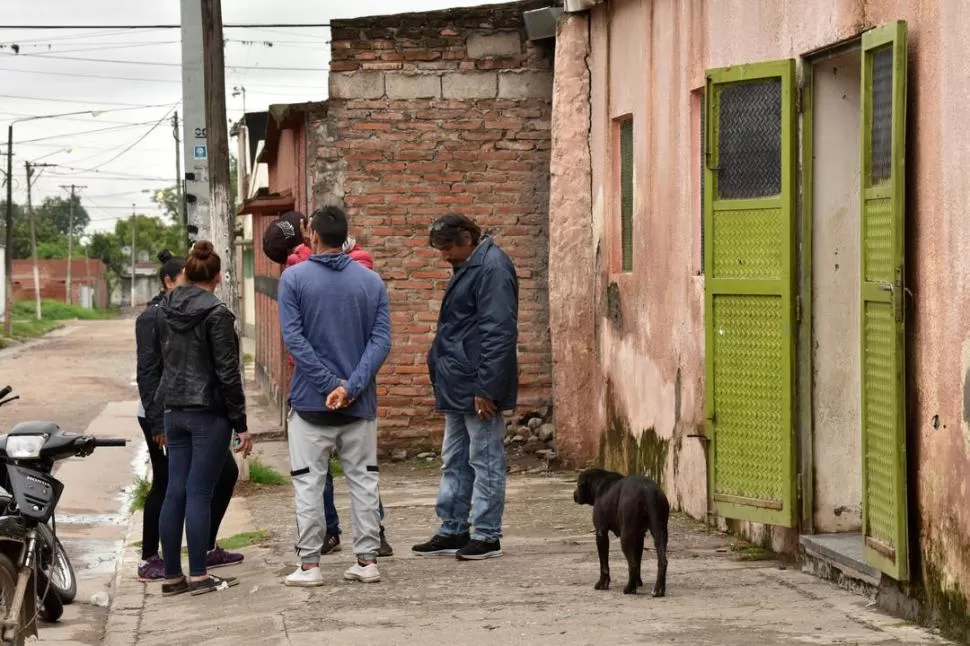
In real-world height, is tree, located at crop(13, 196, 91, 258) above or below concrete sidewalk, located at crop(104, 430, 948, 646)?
above

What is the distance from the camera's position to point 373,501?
7695 mm

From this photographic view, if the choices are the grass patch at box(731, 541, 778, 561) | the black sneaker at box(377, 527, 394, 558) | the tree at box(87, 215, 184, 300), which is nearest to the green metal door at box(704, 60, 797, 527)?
the grass patch at box(731, 541, 778, 561)

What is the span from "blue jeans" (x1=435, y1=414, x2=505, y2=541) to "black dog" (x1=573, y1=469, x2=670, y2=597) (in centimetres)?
97

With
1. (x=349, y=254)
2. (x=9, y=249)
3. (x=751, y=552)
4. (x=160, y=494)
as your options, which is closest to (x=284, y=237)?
(x=349, y=254)

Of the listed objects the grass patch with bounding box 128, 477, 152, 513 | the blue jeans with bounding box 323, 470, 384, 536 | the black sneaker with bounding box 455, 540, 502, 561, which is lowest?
the grass patch with bounding box 128, 477, 152, 513

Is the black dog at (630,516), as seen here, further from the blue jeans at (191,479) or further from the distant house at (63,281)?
the distant house at (63,281)

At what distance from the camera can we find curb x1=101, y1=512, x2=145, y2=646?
722cm

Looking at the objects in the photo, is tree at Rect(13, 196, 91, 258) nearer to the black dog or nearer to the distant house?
the distant house

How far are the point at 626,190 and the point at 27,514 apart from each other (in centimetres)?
631

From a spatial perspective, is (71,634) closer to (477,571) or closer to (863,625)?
(477,571)

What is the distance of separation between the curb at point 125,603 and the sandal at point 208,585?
26 cm

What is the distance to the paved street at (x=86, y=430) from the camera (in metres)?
8.98

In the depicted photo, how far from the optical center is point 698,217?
9328 mm

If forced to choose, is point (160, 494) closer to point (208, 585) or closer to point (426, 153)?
point (208, 585)
